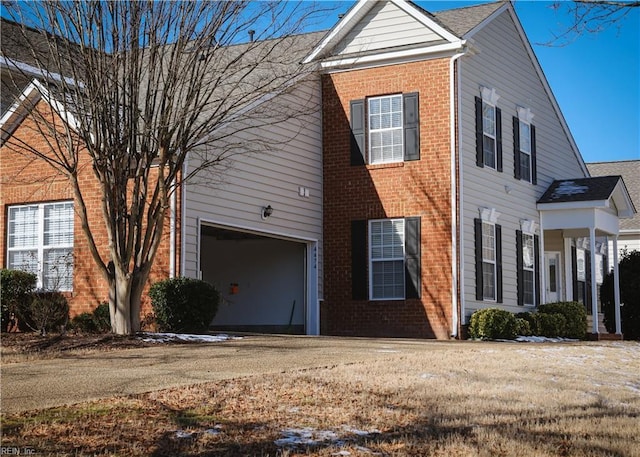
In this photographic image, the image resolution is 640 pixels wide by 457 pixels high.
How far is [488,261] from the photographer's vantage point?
21.0m

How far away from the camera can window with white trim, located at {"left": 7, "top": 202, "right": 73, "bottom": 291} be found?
18.5 metres

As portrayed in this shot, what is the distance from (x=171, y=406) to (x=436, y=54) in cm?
1367

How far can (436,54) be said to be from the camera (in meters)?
20.2

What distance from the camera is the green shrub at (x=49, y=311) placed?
1627 cm

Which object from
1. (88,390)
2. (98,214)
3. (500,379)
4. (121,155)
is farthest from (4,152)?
(500,379)

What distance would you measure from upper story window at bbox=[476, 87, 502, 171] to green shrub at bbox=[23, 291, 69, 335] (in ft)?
31.7

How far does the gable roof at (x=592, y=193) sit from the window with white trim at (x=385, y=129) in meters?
5.14

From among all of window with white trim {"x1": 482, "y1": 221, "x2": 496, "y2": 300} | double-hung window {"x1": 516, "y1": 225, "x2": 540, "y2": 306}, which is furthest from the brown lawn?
double-hung window {"x1": 516, "y1": 225, "x2": 540, "y2": 306}

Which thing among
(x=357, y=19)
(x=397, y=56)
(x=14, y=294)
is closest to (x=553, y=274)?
(x=397, y=56)

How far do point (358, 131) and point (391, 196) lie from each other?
5.76 feet

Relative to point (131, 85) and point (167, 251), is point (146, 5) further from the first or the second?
point (167, 251)

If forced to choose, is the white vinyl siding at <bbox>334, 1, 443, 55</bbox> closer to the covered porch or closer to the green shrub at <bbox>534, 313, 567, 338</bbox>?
the covered porch

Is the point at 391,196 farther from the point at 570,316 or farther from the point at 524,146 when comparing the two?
the point at 570,316

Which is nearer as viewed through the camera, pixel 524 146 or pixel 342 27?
pixel 342 27
